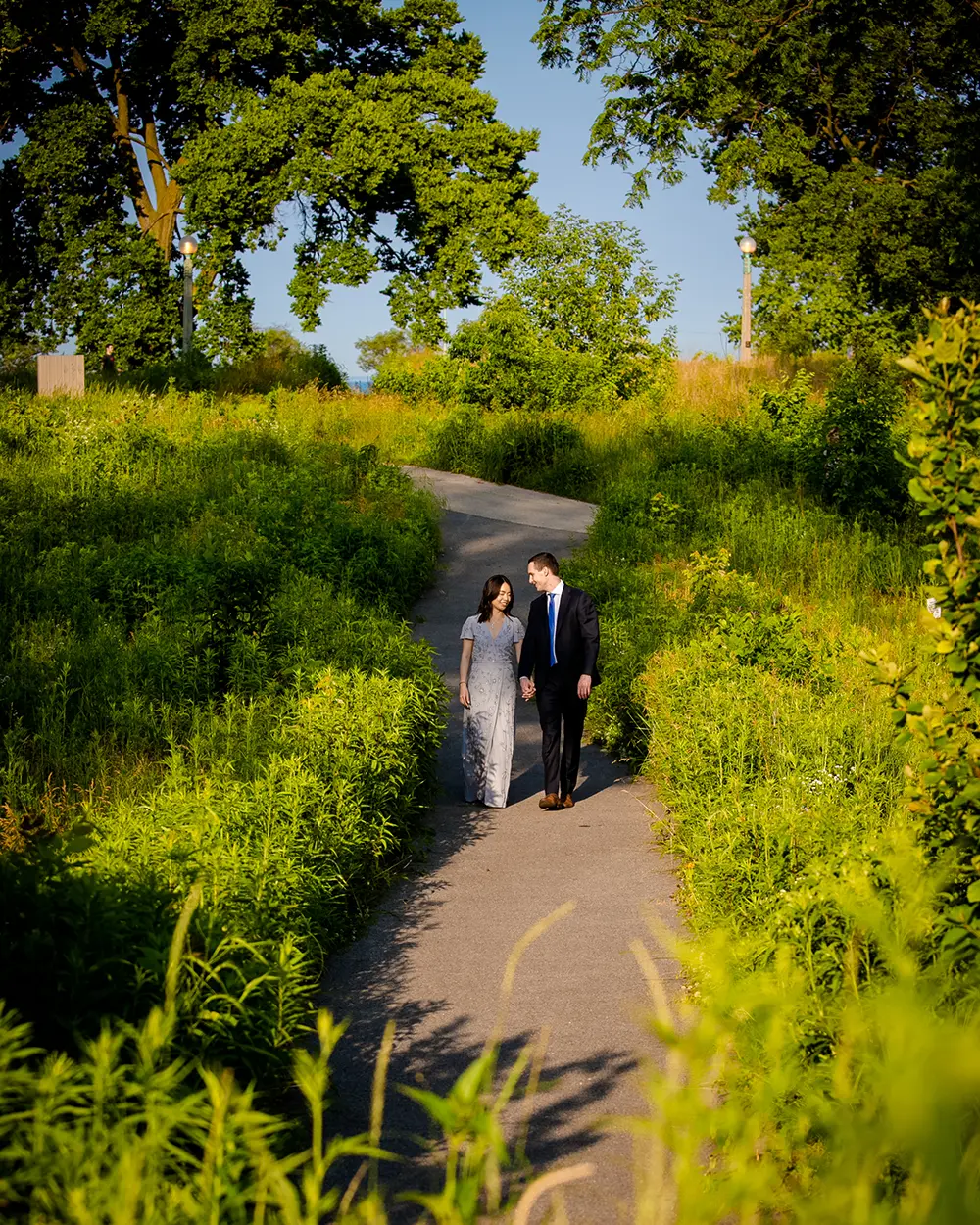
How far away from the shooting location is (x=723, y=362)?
28.1 meters

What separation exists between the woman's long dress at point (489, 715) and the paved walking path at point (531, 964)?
189mm

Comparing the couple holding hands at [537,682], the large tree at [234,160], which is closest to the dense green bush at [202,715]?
the couple holding hands at [537,682]

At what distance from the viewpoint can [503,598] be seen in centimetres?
967

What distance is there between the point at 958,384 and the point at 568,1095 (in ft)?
9.10

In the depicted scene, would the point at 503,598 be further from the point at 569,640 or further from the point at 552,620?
the point at 569,640

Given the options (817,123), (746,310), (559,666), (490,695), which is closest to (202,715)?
(490,695)

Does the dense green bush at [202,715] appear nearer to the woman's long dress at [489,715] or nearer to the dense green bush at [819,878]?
the woman's long dress at [489,715]

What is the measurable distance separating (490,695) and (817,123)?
2599 cm

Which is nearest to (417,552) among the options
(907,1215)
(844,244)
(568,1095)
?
(568,1095)

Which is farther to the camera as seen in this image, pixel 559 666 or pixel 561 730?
pixel 559 666

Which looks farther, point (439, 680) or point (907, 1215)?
point (439, 680)

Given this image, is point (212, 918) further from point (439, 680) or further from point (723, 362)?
point (723, 362)

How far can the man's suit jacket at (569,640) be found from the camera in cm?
930

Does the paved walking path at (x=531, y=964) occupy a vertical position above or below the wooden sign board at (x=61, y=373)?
below
